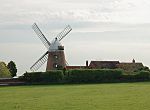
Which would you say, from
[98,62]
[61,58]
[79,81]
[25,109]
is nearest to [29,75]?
[79,81]

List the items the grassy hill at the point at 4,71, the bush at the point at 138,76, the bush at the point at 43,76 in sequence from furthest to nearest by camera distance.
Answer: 1. the grassy hill at the point at 4,71
2. the bush at the point at 138,76
3. the bush at the point at 43,76

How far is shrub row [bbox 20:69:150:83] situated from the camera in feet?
282

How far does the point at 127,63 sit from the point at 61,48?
27.1m

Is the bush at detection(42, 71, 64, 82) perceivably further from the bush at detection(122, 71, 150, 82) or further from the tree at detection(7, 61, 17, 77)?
the tree at detection(7, 61, 17, 77)

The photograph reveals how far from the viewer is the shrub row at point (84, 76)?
86.1 metres

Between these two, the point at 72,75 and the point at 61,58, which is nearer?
the point at 72,75

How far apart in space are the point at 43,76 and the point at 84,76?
7.89 metres

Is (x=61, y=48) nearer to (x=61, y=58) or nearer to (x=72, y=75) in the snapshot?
(x=61, y=58)

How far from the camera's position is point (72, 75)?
87.2 m

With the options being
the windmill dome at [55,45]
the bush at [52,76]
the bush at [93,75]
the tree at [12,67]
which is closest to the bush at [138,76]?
the bush at [93,75]

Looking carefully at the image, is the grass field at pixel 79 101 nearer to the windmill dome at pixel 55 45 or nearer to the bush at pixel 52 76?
the bush at pixel 52 76

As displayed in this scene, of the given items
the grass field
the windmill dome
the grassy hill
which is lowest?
the grass field

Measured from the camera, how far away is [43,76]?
8650cm

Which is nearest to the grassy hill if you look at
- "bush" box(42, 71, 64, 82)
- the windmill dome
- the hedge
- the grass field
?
the windmill dome
